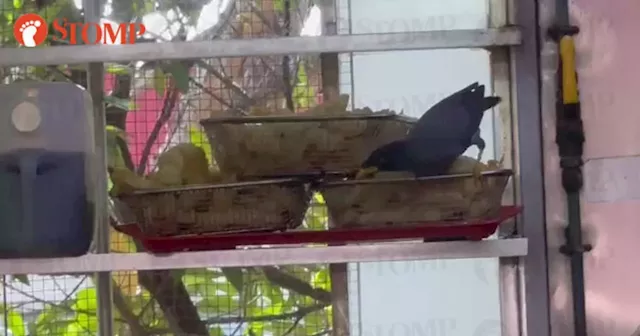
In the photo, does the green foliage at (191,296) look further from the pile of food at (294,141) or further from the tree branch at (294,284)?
the pile of food at (294,141)

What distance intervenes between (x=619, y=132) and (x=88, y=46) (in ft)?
2.36

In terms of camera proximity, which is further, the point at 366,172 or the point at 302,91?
the point at 302,91

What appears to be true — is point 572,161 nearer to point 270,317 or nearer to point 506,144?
point 506,144

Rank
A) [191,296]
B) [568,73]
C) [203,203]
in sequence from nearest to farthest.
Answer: [203,203] < [568,73] < [191,296]

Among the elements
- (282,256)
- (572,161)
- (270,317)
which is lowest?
(270,317)

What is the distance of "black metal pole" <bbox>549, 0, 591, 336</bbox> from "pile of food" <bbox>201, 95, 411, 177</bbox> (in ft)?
0.82

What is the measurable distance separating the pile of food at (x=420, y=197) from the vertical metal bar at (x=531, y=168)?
130mm

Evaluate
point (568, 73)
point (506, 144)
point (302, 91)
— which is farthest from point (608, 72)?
point (302, 91)

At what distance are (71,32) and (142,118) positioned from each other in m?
0.15

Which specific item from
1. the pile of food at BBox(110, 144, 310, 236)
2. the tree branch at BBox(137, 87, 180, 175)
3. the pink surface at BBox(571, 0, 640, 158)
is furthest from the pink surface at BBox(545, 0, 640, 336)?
the tree branch at BBox(137, 87, 180, 175)

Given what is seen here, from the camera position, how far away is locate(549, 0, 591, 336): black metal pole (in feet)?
3.39

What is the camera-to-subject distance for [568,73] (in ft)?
3.38

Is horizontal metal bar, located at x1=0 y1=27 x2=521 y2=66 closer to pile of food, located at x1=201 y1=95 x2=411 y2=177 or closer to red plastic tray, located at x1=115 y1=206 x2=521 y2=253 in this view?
pile of food, located at x1=201 y1=95 x2=411 y2=177

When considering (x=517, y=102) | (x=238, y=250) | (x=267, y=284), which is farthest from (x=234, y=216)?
(x=517, y=102)
